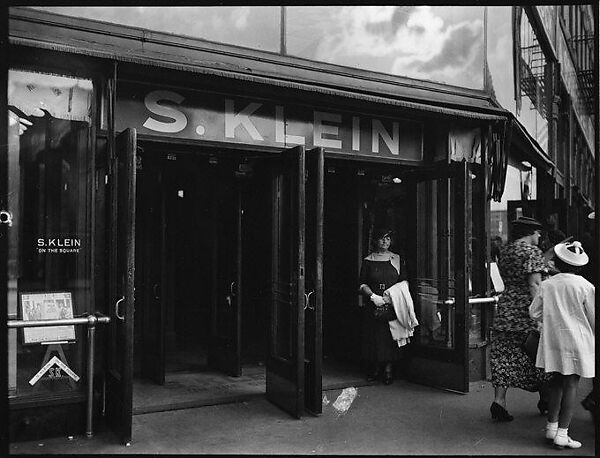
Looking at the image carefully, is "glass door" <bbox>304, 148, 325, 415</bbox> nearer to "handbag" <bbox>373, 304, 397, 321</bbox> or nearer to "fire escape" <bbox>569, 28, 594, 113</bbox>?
"handbag" <bbox>373, 304, 397, 321</bbox>

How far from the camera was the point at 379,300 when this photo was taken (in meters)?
6.55

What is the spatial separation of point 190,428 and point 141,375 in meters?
2.06

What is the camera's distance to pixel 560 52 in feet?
42.1

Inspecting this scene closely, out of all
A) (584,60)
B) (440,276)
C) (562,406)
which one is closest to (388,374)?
(440,276)

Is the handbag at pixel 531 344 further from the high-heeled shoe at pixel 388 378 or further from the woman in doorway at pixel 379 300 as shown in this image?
the high-heeled shoe at pixel 388 378

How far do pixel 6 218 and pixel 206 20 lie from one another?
2.59 metres

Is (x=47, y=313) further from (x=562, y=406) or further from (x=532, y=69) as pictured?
(x=532, y=69)

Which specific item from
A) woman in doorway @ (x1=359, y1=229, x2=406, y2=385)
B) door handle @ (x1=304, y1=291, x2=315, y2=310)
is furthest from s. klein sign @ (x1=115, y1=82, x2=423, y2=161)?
door handle @ (x1=304, y1=291, x2=315, y2=310)

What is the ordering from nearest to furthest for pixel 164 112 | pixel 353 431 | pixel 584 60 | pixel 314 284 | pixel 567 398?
1. pixel 567 398
2. pixel 353 431
3. pixel 164 112
4. pixel 314 284
5. pixel 584 60

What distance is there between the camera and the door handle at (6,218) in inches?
182

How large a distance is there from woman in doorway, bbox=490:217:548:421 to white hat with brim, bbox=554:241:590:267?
0.44m

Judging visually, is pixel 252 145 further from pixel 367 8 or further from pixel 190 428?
pixel 190 428

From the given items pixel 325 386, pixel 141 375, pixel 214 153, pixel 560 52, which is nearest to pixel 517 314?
pixel 325 386

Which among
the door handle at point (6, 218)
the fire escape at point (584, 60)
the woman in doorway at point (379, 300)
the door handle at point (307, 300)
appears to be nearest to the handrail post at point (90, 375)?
the door handle at point (6, 218)
